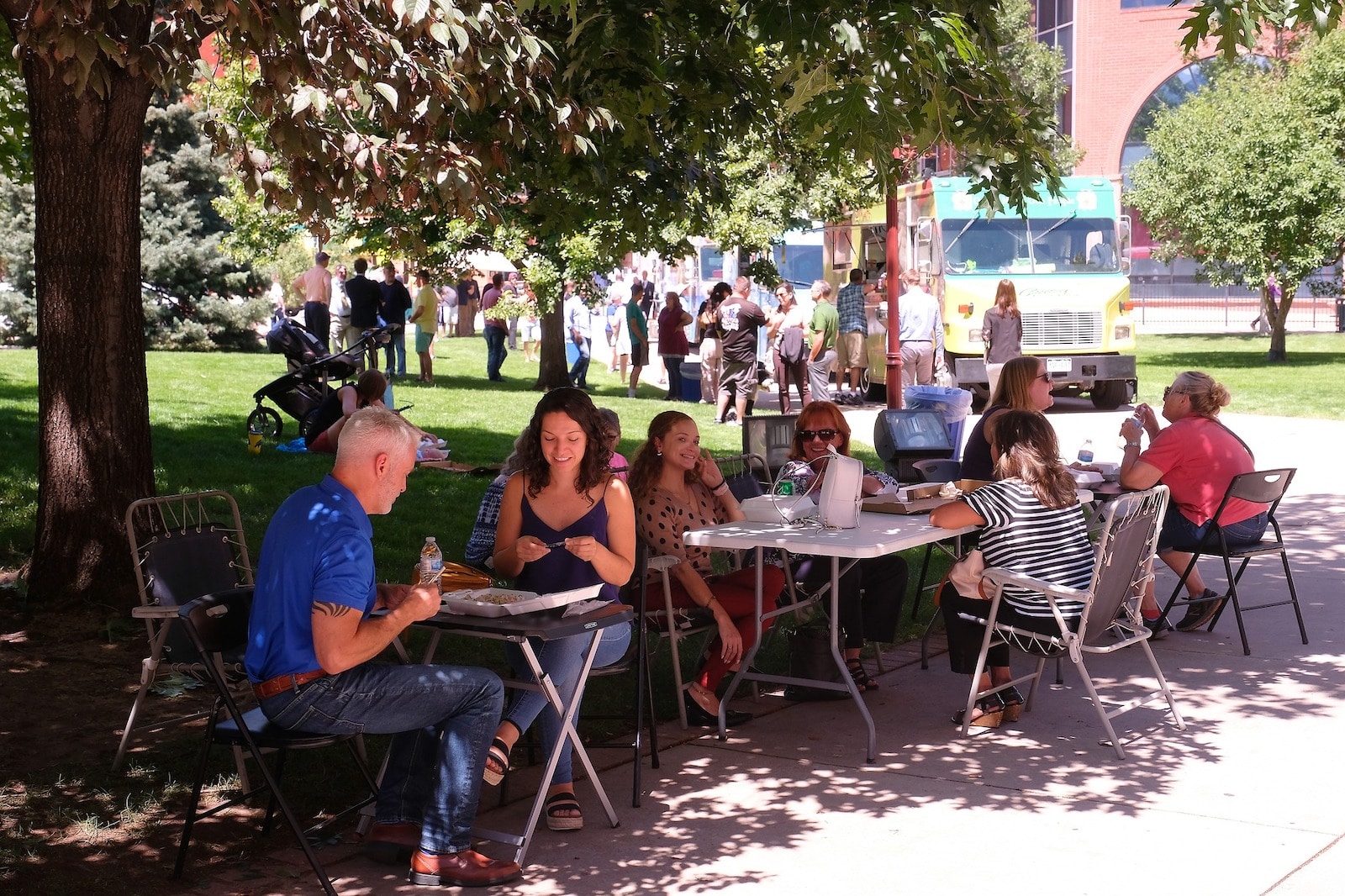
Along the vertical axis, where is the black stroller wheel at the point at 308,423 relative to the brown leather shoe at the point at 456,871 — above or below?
above

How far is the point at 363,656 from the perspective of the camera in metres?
4.36

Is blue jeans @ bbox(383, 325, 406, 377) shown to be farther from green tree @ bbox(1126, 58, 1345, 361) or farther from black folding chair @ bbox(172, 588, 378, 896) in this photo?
black folding chair @ bbox(172, 588, 378, 896)

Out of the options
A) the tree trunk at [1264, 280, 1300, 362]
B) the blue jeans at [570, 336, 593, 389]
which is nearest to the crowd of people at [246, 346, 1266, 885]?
the blue jeans at [570, 336, 593, 389]

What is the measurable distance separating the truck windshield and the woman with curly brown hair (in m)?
15.4

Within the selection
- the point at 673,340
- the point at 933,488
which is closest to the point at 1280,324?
the point at 673,340

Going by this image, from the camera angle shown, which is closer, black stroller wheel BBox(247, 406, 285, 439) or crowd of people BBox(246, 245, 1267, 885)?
crowd of people BBox(246, 245, 1267, 885)

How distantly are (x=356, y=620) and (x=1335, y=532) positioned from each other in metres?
8.48

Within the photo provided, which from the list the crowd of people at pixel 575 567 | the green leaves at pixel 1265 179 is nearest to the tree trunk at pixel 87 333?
the crowd of people at pixel 575 567

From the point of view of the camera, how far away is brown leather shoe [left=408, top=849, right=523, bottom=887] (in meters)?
4.52

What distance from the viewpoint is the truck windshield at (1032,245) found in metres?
20.1

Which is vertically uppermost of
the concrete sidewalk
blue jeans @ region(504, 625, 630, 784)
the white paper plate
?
the white paper plate

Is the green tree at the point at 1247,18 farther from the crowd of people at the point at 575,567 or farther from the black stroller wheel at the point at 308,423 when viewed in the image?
the black stroller wheel at the point at 308,423

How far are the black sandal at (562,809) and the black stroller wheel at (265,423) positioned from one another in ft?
30.2

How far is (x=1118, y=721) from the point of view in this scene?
20.5 feet
